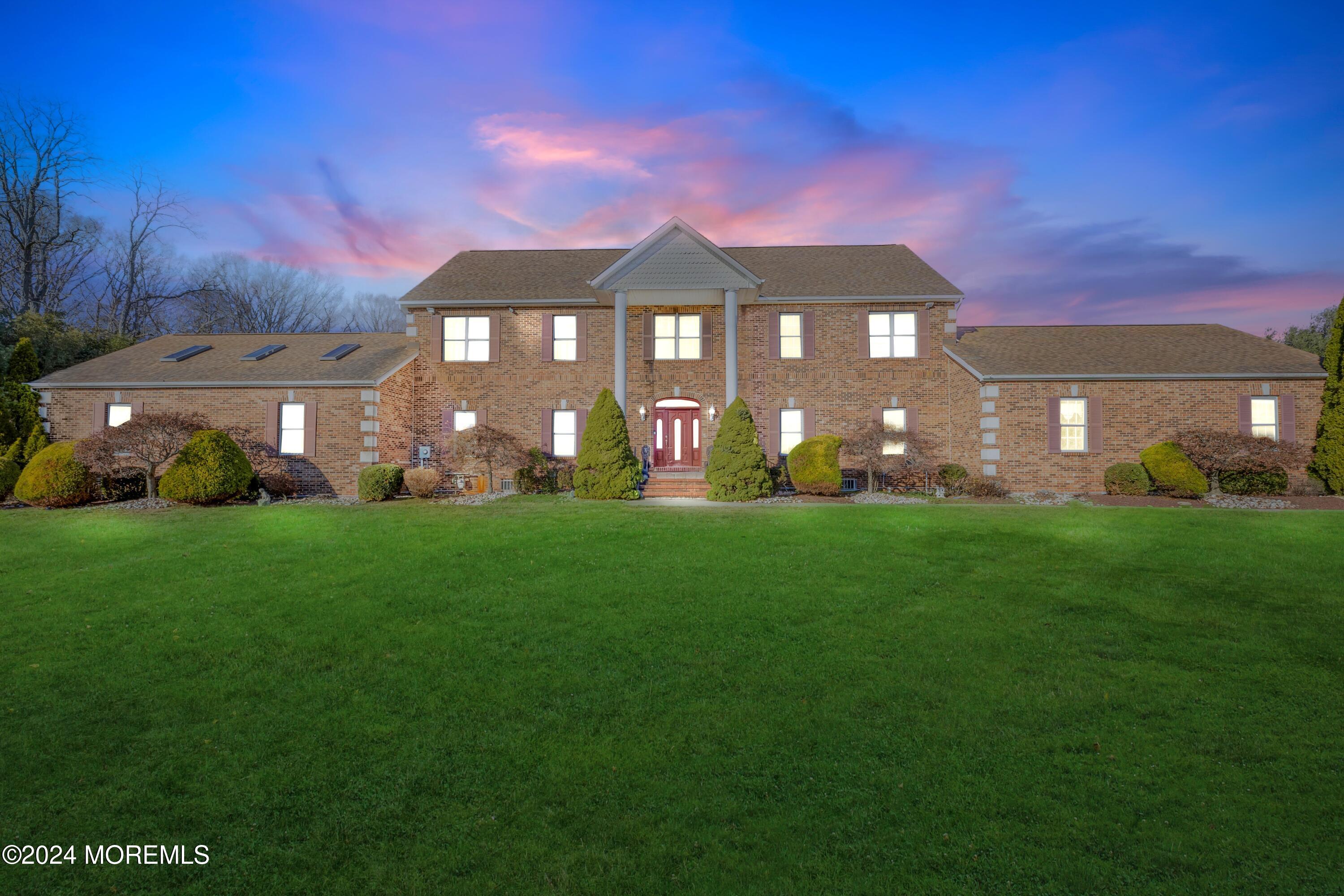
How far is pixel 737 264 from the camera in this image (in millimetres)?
19781

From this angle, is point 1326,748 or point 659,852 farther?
point 1326,748

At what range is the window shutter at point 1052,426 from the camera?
789 inches

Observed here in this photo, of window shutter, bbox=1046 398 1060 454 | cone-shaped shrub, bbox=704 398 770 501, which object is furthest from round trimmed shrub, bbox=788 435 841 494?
window shutter, bbox=1046 398 1060 454

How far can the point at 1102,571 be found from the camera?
941 cm

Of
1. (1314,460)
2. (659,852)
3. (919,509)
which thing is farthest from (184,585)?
(1314,460)

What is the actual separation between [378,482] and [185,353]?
34.5ft

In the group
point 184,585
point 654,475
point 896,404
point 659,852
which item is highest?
point 896,404

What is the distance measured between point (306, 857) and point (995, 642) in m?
6.43

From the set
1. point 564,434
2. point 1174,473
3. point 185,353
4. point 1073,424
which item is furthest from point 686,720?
point 185,353

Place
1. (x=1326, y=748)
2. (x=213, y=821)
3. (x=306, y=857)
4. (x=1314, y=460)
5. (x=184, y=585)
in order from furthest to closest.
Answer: (x=1314, y=460)
(x=184, y=585)
(x=1326, y=748)
(x=213, y=821)
(x=306, y=857)

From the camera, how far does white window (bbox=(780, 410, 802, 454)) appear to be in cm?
2114

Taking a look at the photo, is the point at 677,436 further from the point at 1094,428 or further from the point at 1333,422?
the point at 1333,422

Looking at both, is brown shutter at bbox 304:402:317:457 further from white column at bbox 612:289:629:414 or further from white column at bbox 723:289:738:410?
white column at bbox 723:289:738:410

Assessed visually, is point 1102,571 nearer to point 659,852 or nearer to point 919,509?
point 919,509
